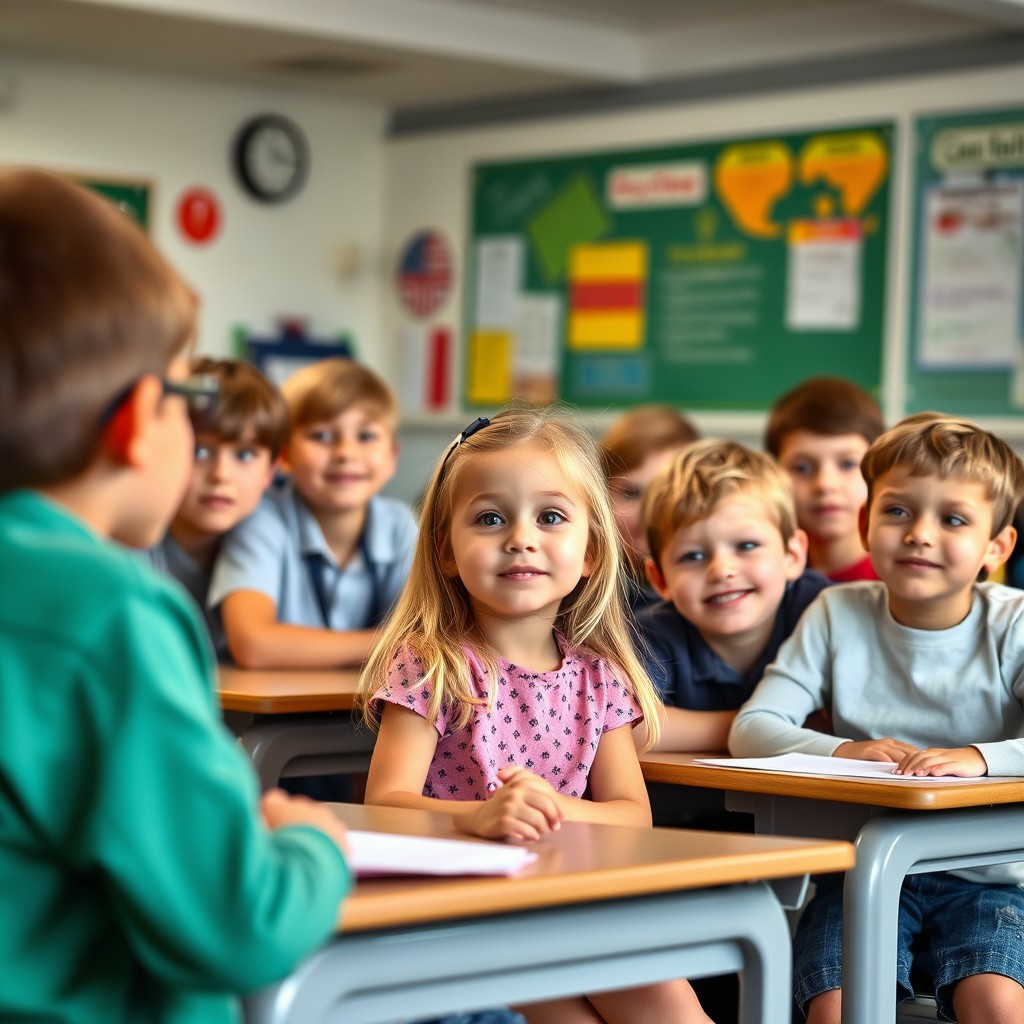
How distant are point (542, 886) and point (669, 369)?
5320 millimetres

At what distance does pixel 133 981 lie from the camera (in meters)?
1.13

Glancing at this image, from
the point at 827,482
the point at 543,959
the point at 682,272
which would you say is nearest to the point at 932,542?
the point at 827,482

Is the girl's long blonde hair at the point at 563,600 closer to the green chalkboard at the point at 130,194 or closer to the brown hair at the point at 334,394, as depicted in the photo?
the brown hair at the point at 334,394

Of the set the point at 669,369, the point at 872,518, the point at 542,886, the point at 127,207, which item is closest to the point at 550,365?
the point at 669,369

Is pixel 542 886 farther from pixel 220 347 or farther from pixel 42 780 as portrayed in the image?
pixel 220 347

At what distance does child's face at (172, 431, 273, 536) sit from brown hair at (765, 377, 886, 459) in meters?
1.13

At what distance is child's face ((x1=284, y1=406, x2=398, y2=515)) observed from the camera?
361 cm

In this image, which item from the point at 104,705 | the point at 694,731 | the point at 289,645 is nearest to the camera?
the point at 104,705

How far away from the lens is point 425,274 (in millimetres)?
7402

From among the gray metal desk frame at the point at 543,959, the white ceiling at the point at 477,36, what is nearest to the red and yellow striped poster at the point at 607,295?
the white ceiling at the point at 477,36

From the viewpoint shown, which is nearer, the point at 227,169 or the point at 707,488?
the point at 707,488

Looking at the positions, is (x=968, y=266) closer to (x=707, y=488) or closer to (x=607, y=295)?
(x=607, y=295)

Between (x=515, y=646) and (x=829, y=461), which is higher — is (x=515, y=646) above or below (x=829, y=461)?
below

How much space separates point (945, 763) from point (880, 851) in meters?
0.21
